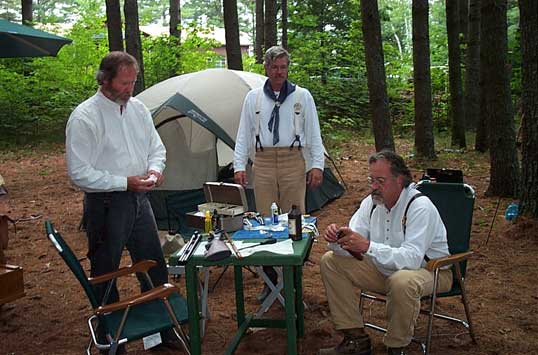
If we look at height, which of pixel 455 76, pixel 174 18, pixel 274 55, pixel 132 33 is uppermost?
pixel 174 18

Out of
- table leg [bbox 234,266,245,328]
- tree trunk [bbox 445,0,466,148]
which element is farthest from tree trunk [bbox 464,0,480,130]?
table leg [bbox 234,266,245,328]

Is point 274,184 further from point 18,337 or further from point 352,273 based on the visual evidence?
point 18,337

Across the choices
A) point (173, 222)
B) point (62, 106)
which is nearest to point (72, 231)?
point (173, 222)

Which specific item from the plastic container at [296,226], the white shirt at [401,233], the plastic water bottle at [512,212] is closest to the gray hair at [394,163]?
the white shirt at [401,233]

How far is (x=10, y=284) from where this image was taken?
3906 millimetres

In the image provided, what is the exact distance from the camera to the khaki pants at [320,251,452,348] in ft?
9.73

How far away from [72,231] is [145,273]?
11.4ft

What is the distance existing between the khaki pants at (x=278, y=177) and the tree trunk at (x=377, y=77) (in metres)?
3.56

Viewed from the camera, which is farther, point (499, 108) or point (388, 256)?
point (499, 108)

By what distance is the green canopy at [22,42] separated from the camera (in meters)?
5.04

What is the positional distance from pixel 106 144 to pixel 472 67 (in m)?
10.4

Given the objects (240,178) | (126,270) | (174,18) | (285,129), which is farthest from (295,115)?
(174,18)

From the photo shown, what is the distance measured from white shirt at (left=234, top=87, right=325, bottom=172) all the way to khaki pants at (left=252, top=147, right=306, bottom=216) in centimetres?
7

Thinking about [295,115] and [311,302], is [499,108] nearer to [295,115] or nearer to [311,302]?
[295,115]
